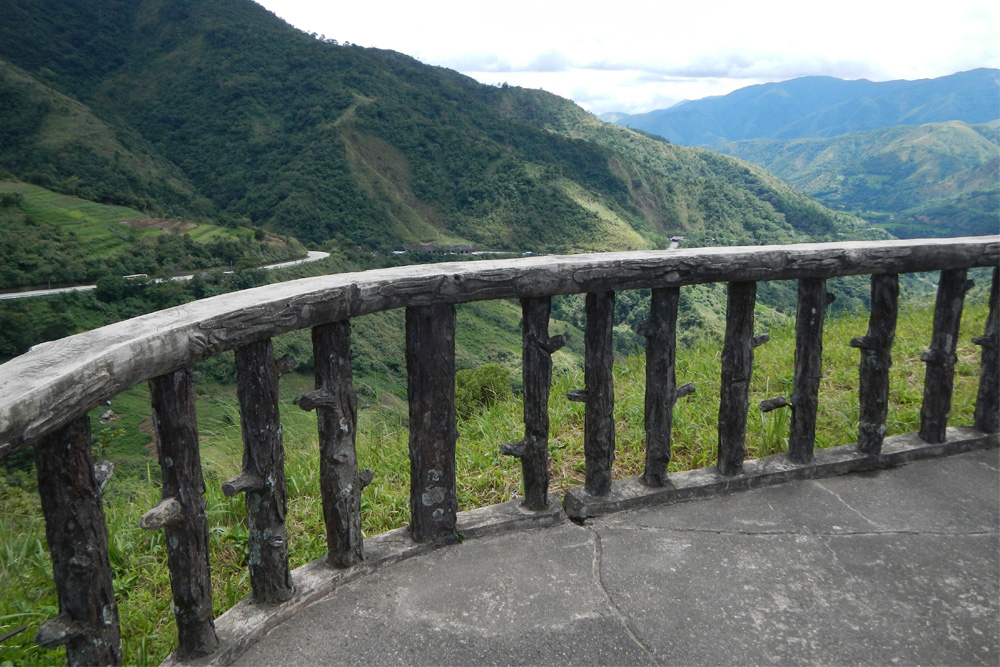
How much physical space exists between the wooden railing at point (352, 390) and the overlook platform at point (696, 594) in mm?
167

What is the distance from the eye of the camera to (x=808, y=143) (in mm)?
195125

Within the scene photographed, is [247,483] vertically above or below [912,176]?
above

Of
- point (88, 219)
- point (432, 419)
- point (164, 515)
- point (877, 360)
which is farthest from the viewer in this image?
point (88, 219)

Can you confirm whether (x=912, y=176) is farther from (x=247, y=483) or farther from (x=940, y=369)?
(x=247, y=483)

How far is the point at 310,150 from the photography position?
6116 cm

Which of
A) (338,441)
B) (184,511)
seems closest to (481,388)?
(338,441)

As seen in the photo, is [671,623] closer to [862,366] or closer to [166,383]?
[166,383]

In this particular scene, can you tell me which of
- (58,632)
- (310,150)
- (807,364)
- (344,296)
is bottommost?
(58,632)

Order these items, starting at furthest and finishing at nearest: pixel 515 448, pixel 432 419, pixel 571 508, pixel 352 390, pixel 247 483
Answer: pixel 571 508, pixel 515 448, pixel 432 419, pixel 352 390, pixel 247 483

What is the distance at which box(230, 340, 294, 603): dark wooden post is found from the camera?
1728 millimetres

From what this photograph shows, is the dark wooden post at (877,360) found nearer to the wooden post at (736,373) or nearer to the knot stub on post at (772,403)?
the knot stub on post at (772,403)

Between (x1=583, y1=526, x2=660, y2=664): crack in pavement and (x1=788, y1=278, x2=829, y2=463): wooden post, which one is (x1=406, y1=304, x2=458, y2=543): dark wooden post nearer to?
(x1=583, y1=526, x2=660, y2=664): crack in pavement

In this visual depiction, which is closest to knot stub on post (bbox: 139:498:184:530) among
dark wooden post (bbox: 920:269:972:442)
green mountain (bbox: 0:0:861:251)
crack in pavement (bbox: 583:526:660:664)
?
crack in pavement (bbox: 583:526:660:664)

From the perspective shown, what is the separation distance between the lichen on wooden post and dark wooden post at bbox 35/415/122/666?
0.62 m
